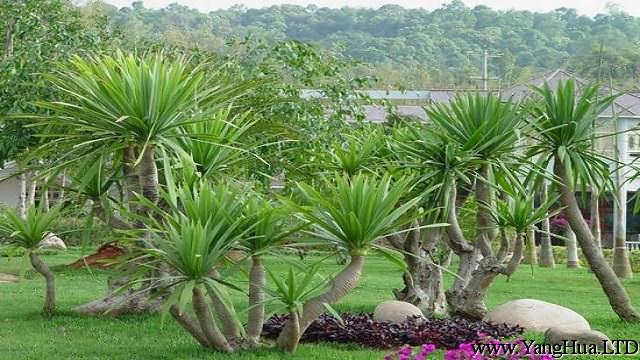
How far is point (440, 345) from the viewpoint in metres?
9.59

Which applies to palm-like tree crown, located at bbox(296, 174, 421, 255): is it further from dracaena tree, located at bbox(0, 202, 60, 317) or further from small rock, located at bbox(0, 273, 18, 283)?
small rock, located at bbox(0, 273, 18, 283)

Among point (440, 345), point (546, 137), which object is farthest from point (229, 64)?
point (440, 345)

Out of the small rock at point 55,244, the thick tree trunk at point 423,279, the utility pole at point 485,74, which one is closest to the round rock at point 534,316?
the thick tree trunk at point 423,279

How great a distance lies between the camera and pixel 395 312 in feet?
35.8

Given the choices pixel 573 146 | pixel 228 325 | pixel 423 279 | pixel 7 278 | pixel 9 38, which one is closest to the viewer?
pixel 228 325

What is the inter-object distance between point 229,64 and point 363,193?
9.40 m

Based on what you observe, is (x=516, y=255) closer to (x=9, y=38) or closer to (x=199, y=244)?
(x=199, y=244)

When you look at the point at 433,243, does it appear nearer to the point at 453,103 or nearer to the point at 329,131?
the point at 453,103

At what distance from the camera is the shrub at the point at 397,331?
378 inches

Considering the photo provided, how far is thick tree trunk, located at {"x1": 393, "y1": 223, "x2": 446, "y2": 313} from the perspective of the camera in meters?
12.0

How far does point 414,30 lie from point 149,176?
58314 mm

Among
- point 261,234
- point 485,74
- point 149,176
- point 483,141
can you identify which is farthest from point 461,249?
point 485,74

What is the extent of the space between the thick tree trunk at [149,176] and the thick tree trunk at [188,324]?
1053 millimetres

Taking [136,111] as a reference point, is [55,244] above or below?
below
